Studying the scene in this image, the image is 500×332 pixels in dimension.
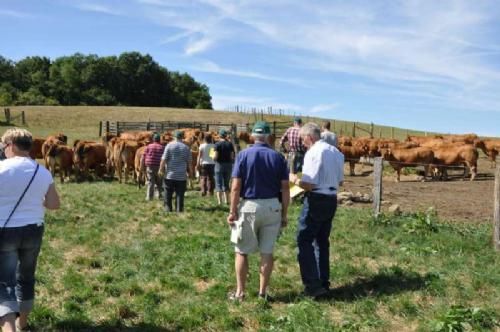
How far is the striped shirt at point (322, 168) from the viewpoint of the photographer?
629 centimetres

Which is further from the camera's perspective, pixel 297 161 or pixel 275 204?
pixel 297 161

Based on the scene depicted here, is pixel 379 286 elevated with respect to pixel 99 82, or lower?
lower

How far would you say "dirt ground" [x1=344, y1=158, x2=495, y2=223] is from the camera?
40.5 ft

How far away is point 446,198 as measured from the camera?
49.2 ft

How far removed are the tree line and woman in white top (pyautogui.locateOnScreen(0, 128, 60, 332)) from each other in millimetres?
83423

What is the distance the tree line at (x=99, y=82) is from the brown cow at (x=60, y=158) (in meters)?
68.2

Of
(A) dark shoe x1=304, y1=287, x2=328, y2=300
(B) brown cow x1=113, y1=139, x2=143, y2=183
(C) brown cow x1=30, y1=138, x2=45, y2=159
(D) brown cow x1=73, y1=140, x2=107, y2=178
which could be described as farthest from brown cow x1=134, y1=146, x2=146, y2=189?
(A) dark shoe x1=304, y1=287, x2=328, y2=300

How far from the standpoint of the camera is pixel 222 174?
13.1 metres

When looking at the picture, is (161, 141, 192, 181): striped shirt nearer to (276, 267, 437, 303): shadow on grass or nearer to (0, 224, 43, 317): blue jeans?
(276, 267, 437, 303): shadow on grass

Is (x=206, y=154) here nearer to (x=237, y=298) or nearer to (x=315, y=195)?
(x=315, y=195)

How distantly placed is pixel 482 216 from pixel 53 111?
5512 cm

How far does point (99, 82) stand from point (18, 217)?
322 feet


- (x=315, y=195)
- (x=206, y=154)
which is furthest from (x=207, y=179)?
(x=315, y=195)

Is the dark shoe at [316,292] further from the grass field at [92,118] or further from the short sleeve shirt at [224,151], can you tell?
the grass field at [92,118]
